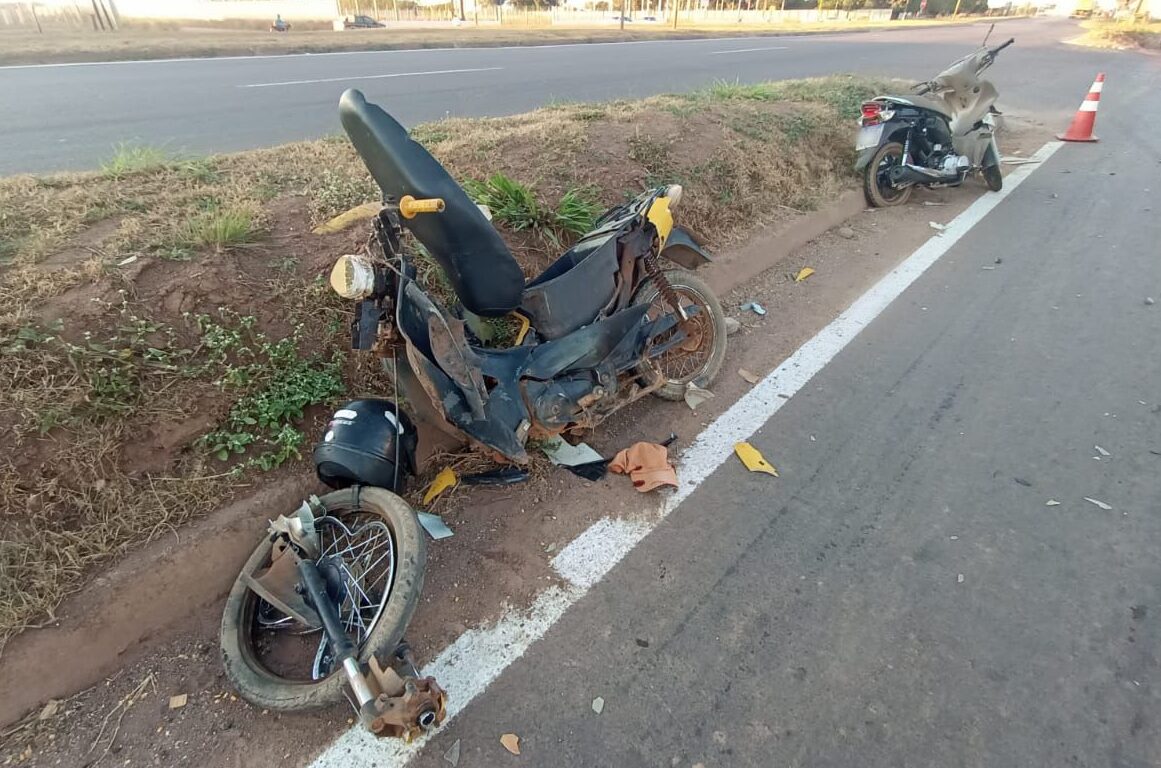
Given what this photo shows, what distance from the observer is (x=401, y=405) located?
2633 mm

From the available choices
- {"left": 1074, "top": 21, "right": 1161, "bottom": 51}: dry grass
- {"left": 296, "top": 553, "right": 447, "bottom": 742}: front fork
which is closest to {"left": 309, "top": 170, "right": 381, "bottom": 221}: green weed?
{"left": 296, "top": 553, "right": 447, "bottom": 742}: front fork

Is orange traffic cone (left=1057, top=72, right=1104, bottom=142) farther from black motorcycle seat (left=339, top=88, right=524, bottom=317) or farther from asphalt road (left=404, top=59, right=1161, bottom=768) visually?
black motorcycle seat (left=339, top=88, right=524, bottom=317)

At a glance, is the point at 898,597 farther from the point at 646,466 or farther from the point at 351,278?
the point at 351,278

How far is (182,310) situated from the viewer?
2.88 m

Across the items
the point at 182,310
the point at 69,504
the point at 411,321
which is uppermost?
the point at 411,321

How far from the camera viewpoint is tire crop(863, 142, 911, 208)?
6367 millimetres

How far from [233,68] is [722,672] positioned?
1506cm

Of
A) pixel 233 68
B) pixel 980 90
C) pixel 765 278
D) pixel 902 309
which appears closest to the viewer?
pixel 902 309

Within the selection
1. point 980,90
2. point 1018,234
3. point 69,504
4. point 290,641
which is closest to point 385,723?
point 290,641

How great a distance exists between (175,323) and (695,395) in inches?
99.0

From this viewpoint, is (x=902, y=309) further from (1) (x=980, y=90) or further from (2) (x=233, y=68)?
(2) (x=233, y=68)

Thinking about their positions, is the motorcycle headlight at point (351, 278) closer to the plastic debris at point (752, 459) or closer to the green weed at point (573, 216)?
the plastic debris at point (752, 459)

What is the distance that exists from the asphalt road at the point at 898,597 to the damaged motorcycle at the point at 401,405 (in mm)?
409

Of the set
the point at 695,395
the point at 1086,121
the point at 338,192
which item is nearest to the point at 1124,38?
the point at 1086,121
